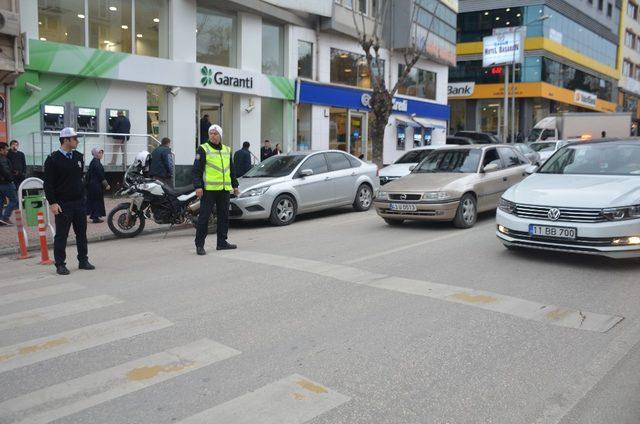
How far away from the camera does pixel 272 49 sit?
22.1 m

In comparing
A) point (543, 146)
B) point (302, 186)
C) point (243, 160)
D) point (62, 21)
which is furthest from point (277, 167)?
point (543, 146)

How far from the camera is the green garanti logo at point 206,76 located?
18.7 metres

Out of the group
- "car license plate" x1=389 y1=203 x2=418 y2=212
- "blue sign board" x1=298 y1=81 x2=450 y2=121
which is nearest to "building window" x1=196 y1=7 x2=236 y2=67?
"blue sign board" x1=298 y1=81 x2=450 y2=121

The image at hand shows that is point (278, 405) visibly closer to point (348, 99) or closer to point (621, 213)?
point (621, 213)

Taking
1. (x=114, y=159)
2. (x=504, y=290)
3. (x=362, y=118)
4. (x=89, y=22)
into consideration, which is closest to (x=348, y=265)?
(x=504, y=290)

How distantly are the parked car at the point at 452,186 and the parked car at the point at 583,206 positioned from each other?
2004mm

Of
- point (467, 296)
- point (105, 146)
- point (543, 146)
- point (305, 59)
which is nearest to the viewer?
point (467, 296)

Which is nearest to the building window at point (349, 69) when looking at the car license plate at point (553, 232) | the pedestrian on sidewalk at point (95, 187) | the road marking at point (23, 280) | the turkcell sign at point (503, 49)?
the pedestrian on sidewalk at point (95, 187)

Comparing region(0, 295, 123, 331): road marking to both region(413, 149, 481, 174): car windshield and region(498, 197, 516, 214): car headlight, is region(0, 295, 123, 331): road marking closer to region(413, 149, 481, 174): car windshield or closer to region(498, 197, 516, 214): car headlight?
region(498, 197, 516, 214): car headlight

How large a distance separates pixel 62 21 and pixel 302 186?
866 centimetres

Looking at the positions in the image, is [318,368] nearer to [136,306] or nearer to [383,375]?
[383,375]

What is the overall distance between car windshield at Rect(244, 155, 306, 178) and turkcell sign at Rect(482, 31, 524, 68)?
1130 inches

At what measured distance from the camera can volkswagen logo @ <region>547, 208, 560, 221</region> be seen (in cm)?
736

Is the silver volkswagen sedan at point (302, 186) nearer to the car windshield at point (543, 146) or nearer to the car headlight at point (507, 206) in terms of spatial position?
the car headlight at point (507, 206)
